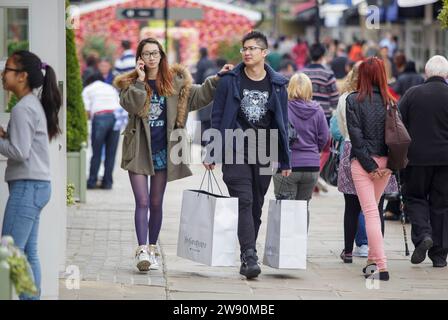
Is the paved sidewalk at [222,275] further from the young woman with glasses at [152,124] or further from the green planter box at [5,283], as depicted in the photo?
the green planter box at [5,283]

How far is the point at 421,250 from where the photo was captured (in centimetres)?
1072

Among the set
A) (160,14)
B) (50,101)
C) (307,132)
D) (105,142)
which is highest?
(160,14)

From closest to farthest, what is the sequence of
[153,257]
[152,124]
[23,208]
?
[23,208]
[152,124]
[153,257]

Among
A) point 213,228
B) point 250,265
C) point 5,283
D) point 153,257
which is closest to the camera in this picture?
point 5,283

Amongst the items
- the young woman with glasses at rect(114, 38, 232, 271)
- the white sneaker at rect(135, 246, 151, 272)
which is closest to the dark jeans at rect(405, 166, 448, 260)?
the young woman with glasses at rect(114, 38, 232, 271)

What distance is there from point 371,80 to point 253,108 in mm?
1005

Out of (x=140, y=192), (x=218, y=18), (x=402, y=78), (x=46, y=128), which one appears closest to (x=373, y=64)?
(x=140, y=192)

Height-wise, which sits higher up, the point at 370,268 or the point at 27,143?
the point at 27,143

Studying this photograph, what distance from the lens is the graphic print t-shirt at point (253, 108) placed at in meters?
9.88

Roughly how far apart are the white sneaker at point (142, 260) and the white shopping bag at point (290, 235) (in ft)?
3.41

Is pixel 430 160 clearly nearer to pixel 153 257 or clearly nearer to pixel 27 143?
pixel 153 257

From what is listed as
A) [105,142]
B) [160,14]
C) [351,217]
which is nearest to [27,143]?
[351,217]

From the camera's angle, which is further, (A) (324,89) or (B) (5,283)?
(A) (324,89)

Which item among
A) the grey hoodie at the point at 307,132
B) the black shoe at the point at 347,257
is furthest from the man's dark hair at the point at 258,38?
the black shoe at the point at 347,257
